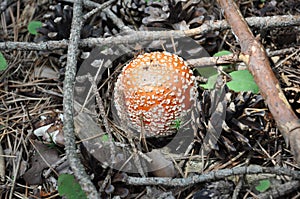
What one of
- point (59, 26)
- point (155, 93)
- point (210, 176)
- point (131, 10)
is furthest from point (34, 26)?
point (210, 176)

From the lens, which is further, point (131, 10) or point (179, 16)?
point (131, 10)

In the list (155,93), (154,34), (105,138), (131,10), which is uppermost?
(131,10)

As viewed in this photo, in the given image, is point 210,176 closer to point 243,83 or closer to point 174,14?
point 243,83

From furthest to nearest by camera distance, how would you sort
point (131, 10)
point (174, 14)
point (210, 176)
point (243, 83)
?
point (131, 10) → point (174, 14) → point (243, 83) → point (210, 176)

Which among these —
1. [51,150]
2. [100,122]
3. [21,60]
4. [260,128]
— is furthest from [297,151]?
[21,60]

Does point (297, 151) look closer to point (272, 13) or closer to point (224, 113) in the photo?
point (224, 113)

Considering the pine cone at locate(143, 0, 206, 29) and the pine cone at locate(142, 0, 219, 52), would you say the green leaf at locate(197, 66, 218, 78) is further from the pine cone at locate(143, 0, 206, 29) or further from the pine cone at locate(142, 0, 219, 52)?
the pine cone at locate(143, 0, 206, 29)
